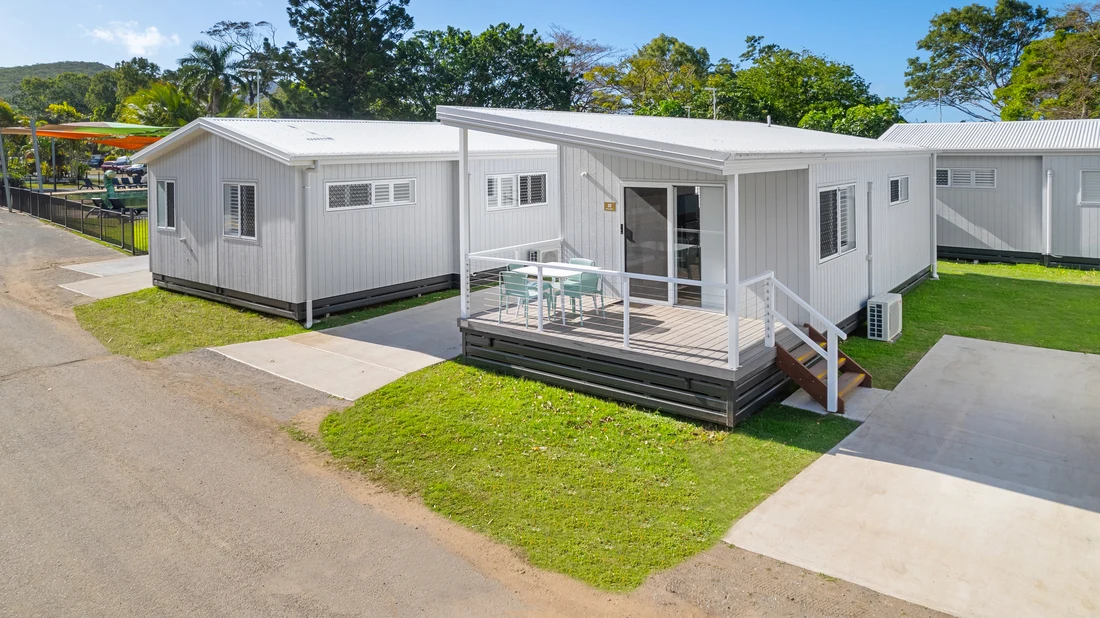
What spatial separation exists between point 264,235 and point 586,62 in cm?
3630

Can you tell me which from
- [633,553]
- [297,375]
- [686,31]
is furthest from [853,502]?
[686,31]

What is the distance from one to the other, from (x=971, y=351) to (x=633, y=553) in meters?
7.03

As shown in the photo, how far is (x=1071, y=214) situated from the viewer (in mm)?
16516

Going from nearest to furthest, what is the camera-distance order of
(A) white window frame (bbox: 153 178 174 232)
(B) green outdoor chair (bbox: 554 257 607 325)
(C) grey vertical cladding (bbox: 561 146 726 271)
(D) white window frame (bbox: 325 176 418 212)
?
(B) green outdoor chair (bbox: 554 257 607 325), (C) grey vertical cladding (bbox: 561 146 726 271), (D) white window frame (bbox: 325 176 418 212), (A) white window frame (bbox: 153 178 174 232)

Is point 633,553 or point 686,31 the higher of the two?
point 686,31

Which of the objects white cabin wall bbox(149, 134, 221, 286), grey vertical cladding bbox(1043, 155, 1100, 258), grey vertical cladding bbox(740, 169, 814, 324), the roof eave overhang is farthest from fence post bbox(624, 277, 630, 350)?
grey vertical cladding bbox(1043, 155, 1100, 258)

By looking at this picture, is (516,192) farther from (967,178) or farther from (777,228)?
(967,178)

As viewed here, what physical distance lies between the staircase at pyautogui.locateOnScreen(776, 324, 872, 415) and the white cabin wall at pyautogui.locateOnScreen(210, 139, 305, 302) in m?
7.41

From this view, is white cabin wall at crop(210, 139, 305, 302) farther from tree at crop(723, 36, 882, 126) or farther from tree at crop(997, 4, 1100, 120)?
tree at crop(997, 4, 1100, 120)

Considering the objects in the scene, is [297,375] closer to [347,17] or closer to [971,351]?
[971,351]

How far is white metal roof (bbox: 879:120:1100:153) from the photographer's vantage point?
16531 mm

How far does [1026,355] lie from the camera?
1019 centimetres

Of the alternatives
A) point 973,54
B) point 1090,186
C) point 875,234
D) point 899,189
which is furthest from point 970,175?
point 973,54

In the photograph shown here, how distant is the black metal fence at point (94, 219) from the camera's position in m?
19.9
